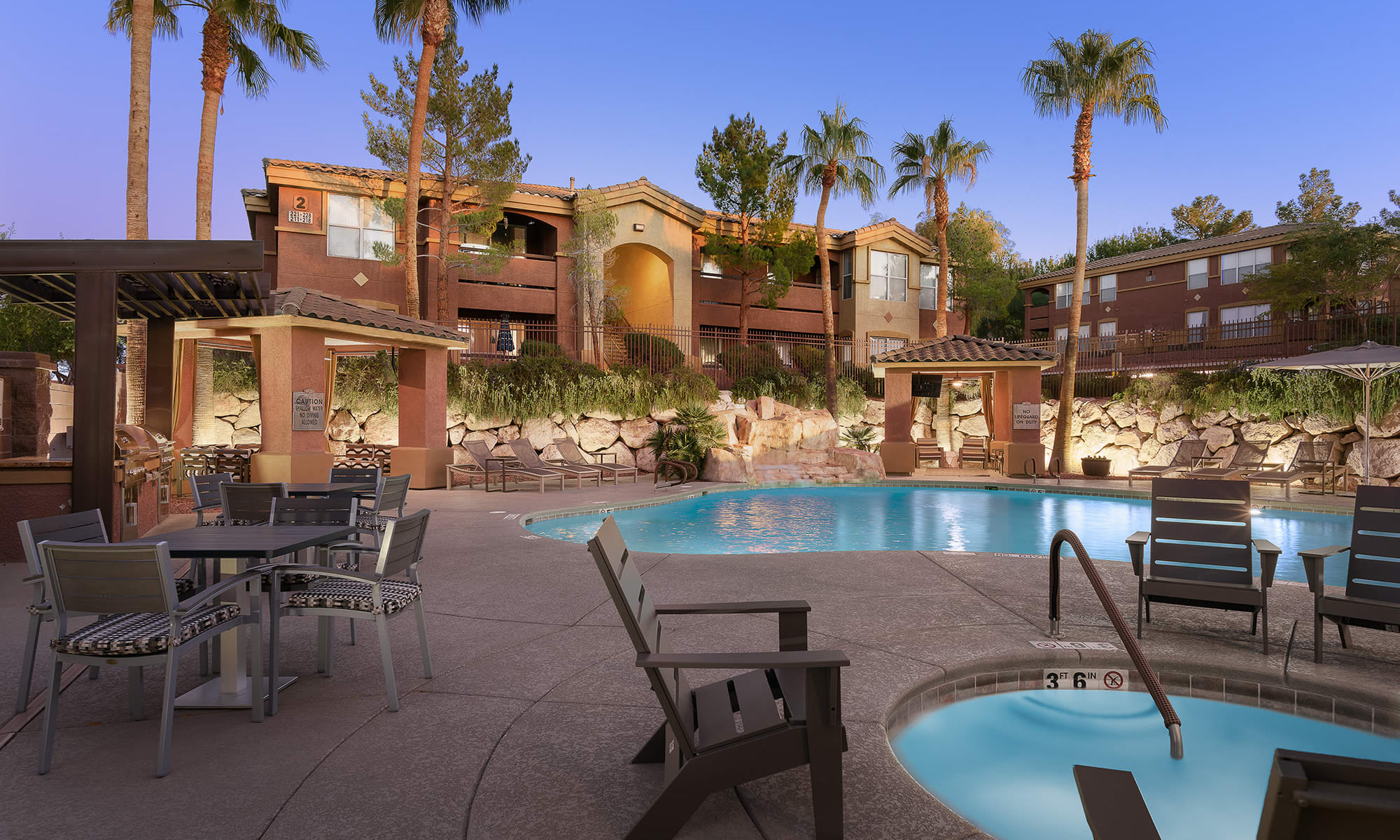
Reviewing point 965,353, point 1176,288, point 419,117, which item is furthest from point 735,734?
point 1176,288

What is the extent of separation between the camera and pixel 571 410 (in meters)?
19.4

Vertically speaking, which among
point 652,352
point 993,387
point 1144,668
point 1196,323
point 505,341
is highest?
point 1196,323

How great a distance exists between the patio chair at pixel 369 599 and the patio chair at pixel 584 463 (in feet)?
40.7

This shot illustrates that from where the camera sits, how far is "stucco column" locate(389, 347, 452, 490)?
15719 millimetres

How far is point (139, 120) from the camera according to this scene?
459 inches

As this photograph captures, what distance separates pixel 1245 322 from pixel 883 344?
11886 millimetres

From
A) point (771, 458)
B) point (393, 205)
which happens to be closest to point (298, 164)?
point (393, 205)

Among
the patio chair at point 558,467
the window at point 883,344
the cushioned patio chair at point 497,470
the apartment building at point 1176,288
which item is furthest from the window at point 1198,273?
the cushioned patio chair at point 497,470

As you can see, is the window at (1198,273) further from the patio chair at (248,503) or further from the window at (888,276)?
the patio chair at (248,503)

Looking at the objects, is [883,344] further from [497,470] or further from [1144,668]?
[1144,668]

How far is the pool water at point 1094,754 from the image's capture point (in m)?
3.40

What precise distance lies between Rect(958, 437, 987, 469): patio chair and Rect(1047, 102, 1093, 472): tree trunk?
224 cm

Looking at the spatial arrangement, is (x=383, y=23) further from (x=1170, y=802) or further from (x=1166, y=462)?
(x=1166, y=462)

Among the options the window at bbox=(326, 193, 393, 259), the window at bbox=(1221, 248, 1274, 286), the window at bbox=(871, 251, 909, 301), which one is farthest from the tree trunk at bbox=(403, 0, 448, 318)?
the window at bbox=(1221, 248, 1274, 286)
